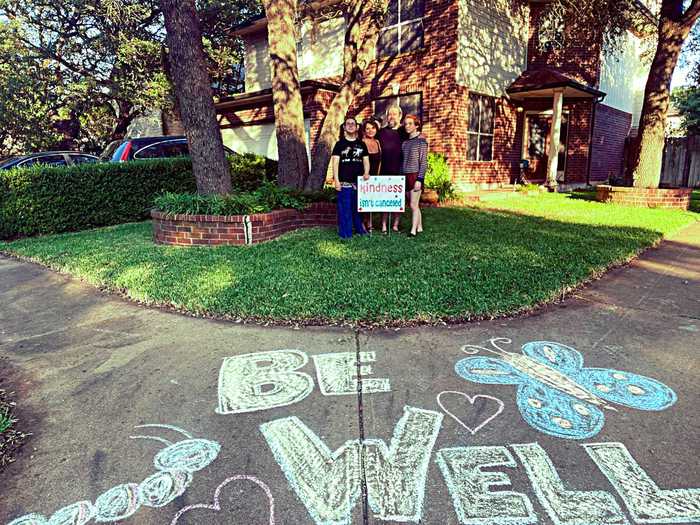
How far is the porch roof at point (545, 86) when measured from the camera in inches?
519

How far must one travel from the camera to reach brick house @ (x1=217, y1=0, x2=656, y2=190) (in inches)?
499

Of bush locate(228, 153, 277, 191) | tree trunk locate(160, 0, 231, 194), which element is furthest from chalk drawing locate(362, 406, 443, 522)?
bush locate(228, 153, 277, 191)

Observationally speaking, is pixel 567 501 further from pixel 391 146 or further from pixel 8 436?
pixel 391 146

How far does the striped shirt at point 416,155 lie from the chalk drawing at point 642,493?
16.8ft

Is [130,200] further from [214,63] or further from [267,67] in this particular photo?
[214,63]

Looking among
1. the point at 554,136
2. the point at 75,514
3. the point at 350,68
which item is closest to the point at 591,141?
the point at 554,136

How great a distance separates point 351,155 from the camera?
21.6ft

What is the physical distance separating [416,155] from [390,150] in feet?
1.37

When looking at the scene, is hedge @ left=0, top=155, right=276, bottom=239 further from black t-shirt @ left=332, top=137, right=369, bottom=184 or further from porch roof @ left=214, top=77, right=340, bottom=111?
porch roof @ left=214, top=77, right=340, bottom=111

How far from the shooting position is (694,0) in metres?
10.5

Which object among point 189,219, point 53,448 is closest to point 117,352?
point 53,448

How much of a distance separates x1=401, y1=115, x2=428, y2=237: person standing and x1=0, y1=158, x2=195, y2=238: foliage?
16.7ft

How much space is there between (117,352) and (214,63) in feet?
68.1

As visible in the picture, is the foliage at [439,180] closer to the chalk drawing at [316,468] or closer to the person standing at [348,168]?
the person standing at [348,168]
